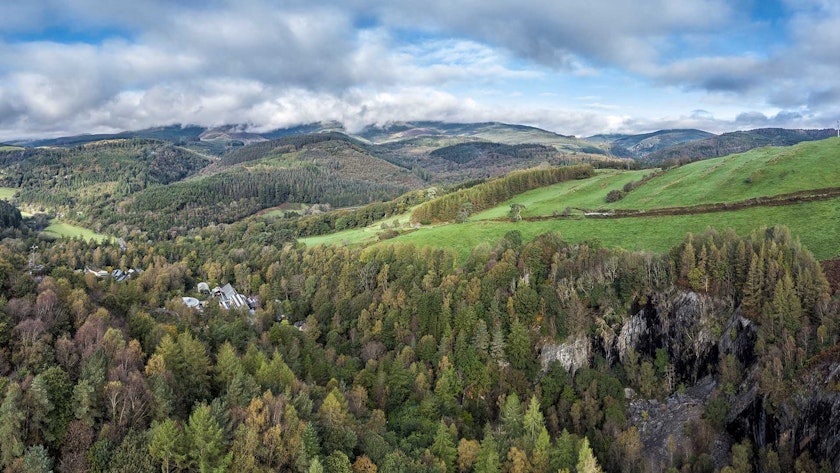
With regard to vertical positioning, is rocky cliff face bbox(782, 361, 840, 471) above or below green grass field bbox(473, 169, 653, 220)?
below

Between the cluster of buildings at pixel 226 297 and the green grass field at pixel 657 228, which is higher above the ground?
the green grass field at pixel 657 228

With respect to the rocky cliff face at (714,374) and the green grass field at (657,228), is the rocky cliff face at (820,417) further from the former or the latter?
the green grass field at (657,228)

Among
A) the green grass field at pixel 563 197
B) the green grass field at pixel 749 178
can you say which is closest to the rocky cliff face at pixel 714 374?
the green grass field at pixel 749 178

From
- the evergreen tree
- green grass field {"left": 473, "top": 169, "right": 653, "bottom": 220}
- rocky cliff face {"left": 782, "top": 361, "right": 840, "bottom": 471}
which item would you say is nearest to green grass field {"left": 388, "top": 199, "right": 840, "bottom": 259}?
green grass field {"left": 473, "top": 169, "right": 653, "bottom": 220}

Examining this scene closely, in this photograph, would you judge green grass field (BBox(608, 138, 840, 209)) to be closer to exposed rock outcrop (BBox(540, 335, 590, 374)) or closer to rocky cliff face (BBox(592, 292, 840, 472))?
rocky cliff face (BBox(592, 292, 840, 472))

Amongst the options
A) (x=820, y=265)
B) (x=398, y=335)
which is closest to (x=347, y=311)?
(x=398, y=335)

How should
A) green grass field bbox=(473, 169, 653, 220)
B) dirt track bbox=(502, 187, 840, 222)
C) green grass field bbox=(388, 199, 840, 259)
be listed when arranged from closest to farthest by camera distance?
green grass field bbox=(388, 199, 840, 259), dirt track bbox=(502, 187, 840, 222), green grass field bbox=(473, 169, 653, 220)

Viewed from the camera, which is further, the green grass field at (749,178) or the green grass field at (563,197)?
the green grass field at (563,197)

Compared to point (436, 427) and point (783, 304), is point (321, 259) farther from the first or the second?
point (783, 304)
